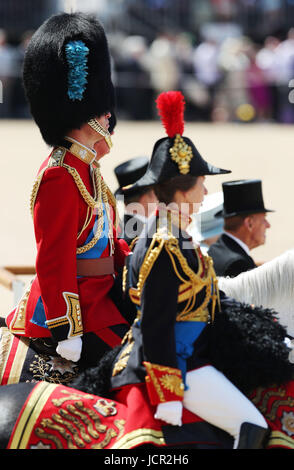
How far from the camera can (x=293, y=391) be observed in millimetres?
3555

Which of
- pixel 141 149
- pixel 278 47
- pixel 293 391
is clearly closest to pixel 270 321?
pixel 293 391

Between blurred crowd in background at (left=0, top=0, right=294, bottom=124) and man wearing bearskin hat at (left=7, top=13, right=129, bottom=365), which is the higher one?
blurred crowd in background at (left=0, top=0, right=294, bottom=124)

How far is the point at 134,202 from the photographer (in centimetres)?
584

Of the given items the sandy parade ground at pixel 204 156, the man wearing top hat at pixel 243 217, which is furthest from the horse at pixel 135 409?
the sandy parade ground at pixel 204 156

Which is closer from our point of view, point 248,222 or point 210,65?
point 248,222

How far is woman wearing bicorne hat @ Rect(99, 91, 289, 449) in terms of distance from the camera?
3.34m

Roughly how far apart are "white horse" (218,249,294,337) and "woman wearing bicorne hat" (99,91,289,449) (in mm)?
365

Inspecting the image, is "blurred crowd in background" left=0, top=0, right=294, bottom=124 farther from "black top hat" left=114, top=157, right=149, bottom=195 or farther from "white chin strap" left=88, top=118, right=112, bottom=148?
"white chin strap" left=88, top=118, right=112, bottom=148

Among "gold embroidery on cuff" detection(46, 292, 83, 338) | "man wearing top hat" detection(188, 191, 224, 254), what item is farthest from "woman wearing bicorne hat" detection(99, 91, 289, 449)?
"man wearing top hat" detection(188, 191, 224, 254)

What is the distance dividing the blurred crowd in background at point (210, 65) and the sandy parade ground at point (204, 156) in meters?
0.49

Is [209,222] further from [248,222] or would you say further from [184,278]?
[184,278]

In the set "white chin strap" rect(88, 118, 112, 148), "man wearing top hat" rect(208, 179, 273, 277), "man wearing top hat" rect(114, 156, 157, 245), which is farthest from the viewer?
"man wearing top hat" rect(114, 156, 157, 245)

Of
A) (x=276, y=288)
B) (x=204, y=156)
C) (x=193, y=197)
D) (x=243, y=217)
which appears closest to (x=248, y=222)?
(x=243, y=217)

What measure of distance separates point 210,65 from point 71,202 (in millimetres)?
16436
